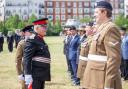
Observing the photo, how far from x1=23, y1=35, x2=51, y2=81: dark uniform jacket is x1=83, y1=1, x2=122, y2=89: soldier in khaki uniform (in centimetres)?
153

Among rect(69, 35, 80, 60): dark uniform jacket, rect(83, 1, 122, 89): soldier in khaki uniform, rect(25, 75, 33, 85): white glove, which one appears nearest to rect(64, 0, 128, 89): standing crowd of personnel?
rect(83, 1, 122, 89): soldier in khaki uniform

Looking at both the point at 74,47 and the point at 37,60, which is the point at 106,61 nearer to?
the point at 37,60

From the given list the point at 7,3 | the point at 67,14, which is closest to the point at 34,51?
the point at 7,3

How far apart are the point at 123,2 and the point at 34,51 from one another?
471 ft

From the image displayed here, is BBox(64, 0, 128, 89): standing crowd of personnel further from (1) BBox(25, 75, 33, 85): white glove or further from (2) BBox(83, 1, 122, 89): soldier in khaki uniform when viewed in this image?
(1) BBox(25, 75, 33, 85): white glove

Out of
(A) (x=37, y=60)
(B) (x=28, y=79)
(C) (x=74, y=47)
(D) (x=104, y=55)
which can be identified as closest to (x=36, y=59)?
(A) (x=37, y=60)

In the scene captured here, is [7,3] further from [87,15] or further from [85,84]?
[85,84]

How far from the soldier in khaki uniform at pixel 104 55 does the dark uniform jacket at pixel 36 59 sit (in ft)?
5.00

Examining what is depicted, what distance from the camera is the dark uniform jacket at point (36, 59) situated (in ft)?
23.8

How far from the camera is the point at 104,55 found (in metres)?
5.72

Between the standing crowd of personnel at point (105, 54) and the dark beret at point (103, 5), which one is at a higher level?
the dark beret at point (103, 5)

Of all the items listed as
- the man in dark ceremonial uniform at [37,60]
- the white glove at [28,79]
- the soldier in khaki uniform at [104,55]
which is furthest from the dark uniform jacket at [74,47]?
the soldier in khaki uniform at [104,55]

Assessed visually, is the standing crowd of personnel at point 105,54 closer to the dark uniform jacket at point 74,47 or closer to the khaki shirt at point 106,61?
the khaki shirt at point 106,61

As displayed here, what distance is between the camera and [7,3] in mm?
135125
